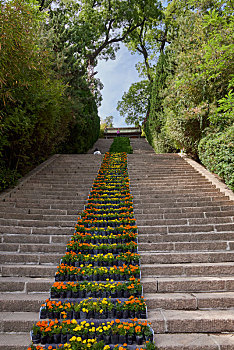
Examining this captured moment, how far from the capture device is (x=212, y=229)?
489 centimetres

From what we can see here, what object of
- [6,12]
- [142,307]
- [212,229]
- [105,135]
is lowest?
[142,307]

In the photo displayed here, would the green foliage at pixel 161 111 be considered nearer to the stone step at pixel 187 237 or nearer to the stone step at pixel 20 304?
the stone step at pixel 187 237

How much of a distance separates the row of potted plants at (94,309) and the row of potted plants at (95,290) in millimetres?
195

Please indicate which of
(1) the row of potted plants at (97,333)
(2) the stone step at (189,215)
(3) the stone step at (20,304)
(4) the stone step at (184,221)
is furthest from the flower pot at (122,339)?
(2) the stone step at (189,215)

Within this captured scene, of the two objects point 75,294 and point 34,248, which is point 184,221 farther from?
point 34,248

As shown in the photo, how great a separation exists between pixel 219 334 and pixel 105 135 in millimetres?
23699

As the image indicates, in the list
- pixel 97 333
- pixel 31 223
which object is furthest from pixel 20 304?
pixel 31 223

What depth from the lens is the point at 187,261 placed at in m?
4.01

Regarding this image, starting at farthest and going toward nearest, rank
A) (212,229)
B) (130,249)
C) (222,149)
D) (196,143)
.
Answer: (196,143)
(222,149)
(212,229)
(130,249)

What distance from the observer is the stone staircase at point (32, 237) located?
3.02 meters

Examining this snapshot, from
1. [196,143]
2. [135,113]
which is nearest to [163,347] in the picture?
Answer: [196,143]

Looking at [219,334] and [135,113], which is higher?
[135,113]

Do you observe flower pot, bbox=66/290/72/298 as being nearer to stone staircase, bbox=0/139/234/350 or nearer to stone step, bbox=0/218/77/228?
stone staircase, bbox=0/139/234/350

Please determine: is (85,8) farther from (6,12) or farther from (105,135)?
(6,12)
